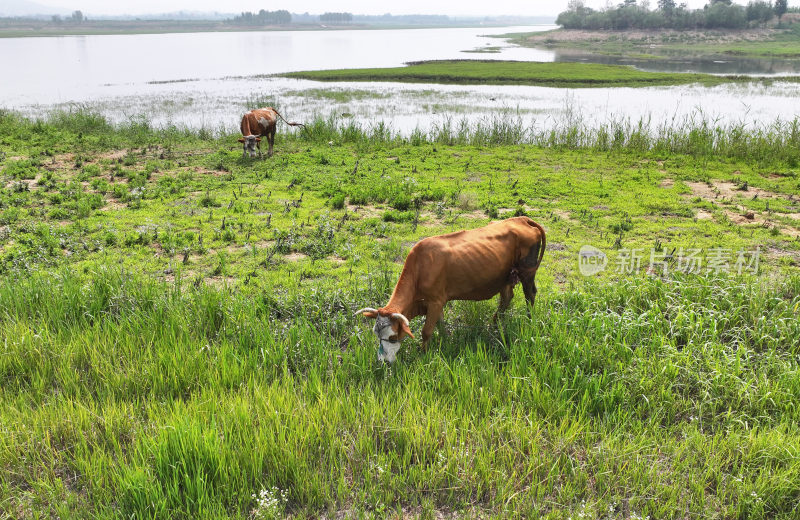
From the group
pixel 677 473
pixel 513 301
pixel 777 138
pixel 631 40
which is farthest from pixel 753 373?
pixel 631 40

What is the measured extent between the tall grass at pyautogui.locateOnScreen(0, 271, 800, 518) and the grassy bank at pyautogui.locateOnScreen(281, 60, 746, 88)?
29849 millimetres

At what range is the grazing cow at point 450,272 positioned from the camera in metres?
5.08

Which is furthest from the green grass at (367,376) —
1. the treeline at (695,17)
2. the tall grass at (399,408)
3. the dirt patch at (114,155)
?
the treeline at (695,17)

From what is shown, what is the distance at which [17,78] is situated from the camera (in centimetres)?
3606

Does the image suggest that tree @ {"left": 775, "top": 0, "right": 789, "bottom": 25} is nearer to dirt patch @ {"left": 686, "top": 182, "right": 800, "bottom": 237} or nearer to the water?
the water

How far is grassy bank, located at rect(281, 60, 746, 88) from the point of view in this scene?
3278cm

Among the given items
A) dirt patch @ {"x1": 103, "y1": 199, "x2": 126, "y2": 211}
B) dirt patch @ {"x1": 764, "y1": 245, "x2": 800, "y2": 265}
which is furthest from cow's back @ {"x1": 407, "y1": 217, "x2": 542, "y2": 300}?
dirt patch @ {"x1": 103, "y1": 199, "x2": 126, "y2": 211}

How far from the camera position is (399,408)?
4539 millimetres

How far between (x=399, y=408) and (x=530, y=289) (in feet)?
7.79

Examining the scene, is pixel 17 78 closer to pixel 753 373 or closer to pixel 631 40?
pixel 753 373

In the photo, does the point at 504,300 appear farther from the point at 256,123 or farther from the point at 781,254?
the point at 256,123

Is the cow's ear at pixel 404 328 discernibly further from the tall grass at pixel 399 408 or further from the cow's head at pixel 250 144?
the cow's head at pixel 250 144
